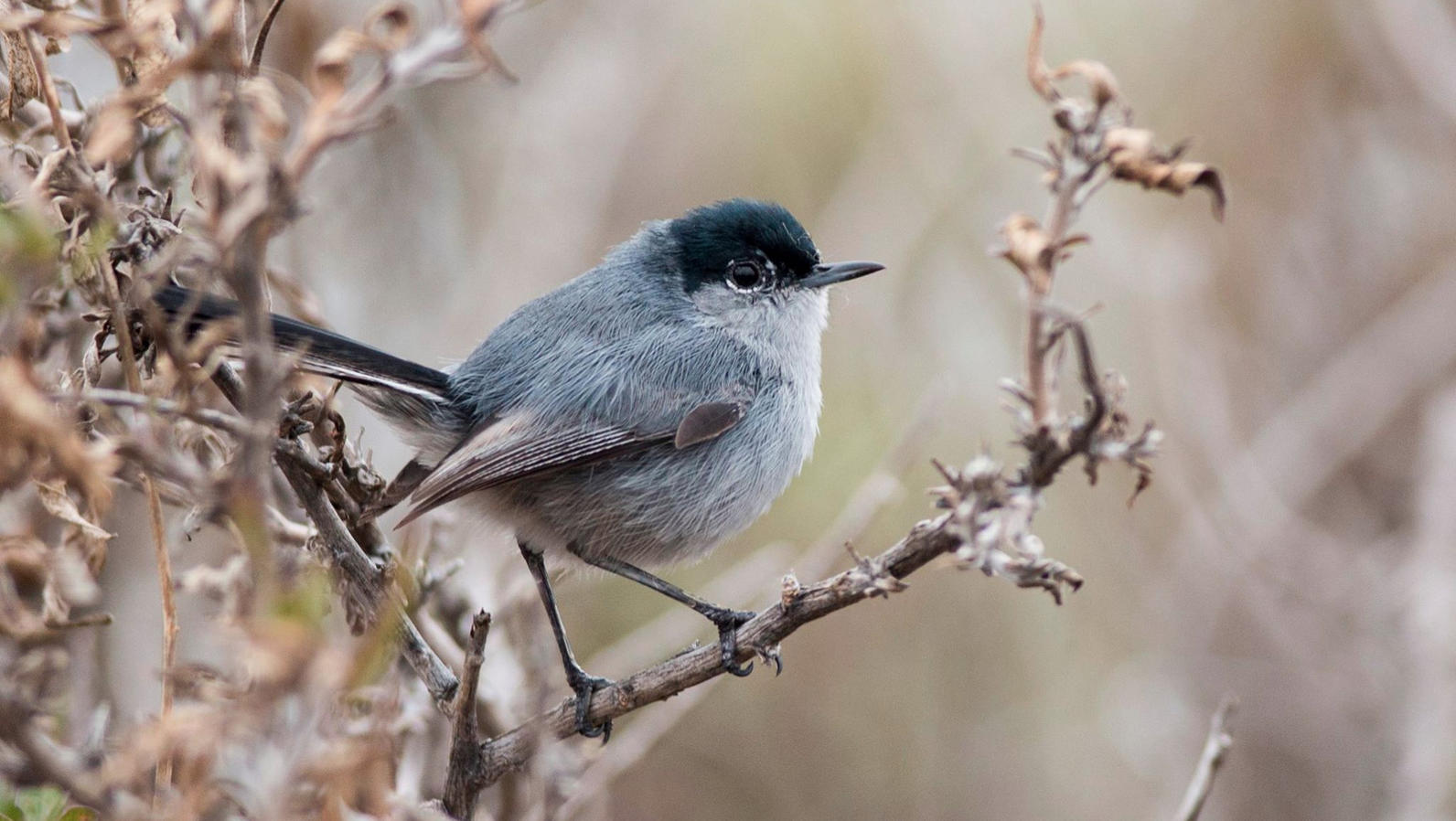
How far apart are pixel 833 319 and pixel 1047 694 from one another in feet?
5.47

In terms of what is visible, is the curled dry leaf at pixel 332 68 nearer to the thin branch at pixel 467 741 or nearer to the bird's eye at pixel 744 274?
the thin branch at pixel 467 741

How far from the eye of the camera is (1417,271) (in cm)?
449

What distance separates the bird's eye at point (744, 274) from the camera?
11.0 feet

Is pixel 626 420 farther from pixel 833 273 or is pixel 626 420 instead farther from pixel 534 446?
pixel 833 273

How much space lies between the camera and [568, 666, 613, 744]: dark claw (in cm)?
226

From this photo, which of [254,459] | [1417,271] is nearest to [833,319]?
[1417,271]

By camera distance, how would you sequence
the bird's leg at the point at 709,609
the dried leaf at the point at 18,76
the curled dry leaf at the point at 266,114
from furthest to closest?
1. the bird's leg at the point at 709,609
2. the dried leaf at the point at 18,76
3. the curled dry leaf at the point at 266,114

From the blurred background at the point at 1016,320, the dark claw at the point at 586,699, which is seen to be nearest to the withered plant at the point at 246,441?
the dark claw at the point at 586,699

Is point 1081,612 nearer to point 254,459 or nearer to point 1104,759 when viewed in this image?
point 1104,759

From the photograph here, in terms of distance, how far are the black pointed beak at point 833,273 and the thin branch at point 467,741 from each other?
1.76 metres

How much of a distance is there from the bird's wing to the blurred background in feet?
3.85

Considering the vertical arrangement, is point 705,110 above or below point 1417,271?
below

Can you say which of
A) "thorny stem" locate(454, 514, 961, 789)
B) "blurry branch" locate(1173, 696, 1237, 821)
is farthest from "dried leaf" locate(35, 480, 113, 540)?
"blurry branch" locate(1173, 696, 1237, 821)

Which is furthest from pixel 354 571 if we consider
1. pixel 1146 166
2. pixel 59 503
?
Answer: pixel 1146 166
